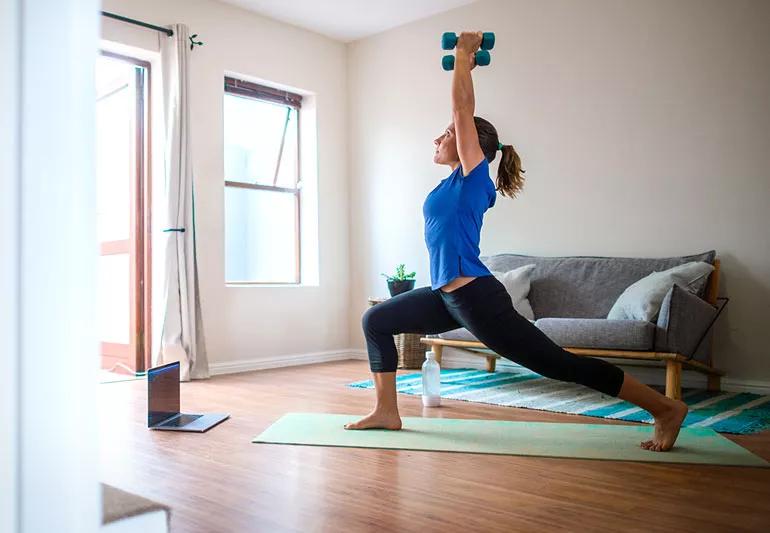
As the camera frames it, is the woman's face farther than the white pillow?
No

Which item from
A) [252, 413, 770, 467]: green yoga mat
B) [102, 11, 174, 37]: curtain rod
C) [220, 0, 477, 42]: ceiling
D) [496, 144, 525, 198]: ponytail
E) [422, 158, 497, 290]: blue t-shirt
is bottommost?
[252, 413, 770, 467]: green yoga mat

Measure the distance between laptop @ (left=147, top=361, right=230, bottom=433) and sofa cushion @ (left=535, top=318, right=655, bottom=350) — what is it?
1765 mm

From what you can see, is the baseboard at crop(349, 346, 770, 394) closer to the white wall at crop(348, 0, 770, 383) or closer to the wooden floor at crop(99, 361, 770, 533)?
the white wall at crop(348, 0, 770, 383)

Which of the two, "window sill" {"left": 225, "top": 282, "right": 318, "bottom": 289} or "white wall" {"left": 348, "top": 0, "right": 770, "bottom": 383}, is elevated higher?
"white wall" {"left": 348, "top": 0, "right": 770, "bottom": 383}

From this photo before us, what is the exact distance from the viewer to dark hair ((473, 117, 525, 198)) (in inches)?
103

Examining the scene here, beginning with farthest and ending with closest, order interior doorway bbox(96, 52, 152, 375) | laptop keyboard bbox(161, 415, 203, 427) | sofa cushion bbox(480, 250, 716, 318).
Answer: interior doorway bbox(96, 52, 152, 375), sofa cushion bbox(480, 250, 716, 318), laptop keyboard bbox(161, 415, 203, 427)

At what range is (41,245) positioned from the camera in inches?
15.9

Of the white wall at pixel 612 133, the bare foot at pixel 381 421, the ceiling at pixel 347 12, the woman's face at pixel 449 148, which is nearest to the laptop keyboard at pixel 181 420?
the bare foot at pixel 381 421

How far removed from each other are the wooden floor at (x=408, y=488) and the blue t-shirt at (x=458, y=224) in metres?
0.66

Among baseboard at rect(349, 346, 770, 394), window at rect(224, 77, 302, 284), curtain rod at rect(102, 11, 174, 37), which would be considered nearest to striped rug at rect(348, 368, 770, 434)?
baseboard at rect(349, 346, 770, 394)

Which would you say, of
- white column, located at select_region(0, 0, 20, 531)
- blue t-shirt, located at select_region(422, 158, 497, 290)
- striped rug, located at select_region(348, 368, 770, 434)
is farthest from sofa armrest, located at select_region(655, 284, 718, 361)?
white column, located at select_region(0, 0, 20, 531)

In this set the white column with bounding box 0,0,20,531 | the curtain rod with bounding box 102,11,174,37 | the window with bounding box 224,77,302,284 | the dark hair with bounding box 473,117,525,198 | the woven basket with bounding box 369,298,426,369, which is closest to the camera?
the white column with bounding box 0,0,20,531

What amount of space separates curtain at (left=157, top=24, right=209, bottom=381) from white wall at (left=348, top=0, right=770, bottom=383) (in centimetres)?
168

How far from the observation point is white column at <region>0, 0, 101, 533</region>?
1.30 feet
